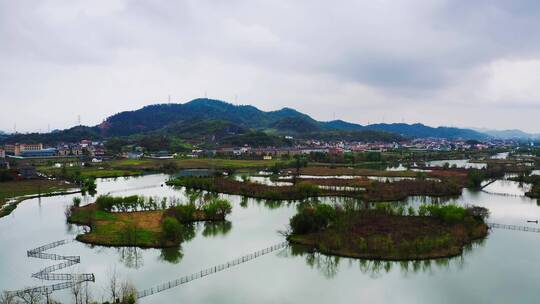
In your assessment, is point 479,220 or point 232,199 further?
point 232,199

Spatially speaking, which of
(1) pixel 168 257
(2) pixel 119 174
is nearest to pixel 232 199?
(1) pixel 168 257

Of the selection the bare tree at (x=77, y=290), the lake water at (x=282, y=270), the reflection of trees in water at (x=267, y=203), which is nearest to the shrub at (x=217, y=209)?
the lake water at (x=282, y=270)

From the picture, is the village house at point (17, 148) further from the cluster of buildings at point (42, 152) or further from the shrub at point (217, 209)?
the shrub at point (217, 209)

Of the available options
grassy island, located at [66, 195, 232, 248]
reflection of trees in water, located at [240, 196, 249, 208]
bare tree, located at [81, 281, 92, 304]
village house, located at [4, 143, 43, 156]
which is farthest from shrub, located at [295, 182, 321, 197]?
village house, located at [4, 143, 43, 156]

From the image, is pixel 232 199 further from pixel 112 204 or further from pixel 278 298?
pixel 278 298

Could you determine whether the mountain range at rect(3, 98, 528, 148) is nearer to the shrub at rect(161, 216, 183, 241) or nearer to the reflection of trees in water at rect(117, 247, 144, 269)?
the shrub at rect(161, 216, 183, 241)

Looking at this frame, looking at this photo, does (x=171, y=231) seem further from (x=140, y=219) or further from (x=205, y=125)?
(x=205, y=125)
